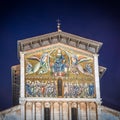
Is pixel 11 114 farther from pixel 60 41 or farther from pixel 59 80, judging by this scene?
pixel 60 41

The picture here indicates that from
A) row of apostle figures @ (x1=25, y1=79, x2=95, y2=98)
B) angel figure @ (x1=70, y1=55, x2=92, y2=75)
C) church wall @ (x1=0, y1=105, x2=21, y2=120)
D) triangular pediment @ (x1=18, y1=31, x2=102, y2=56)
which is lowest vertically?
church wall @ (x1=0, y1=105, x2=21, y2=120)

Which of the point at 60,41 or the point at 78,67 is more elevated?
the point at 60,41

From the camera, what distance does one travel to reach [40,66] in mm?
23719

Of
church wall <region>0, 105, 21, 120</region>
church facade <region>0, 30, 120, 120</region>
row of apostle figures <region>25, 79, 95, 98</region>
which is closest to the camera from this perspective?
church wall <region>0, 105, 21, 120</region>

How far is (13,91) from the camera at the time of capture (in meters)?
29.0

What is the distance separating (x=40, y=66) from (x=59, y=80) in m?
1.60

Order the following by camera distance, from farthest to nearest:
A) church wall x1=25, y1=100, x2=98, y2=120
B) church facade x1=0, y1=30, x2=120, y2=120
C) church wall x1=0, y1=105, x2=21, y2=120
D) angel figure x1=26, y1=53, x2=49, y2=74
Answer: angel figure x1=26, y1=53, x2=49, y2=74
church facade x1=0, y1=30, x2=120, y2=120
church wall x1=25, y1=100, x2=98, y2=120
church wall x1=0, y1=105, x2=21, y2=120

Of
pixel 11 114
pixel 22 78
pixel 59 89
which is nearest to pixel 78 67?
pixel 59 89

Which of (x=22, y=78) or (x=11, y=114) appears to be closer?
(x=11, y=114)

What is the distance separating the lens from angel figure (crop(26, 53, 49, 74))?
23.5 m

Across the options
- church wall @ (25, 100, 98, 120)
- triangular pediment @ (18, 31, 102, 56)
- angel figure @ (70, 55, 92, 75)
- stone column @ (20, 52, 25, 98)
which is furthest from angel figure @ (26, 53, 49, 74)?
church wall @ (25, 100, 98, 120)

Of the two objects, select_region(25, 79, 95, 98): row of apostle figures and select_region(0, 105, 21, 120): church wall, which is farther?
select_region(25, 79, 95, 98): row of apostle figures

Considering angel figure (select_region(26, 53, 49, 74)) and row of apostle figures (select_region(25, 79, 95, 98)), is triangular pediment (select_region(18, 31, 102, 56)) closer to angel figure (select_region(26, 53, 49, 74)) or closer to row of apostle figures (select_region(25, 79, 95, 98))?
angel figure (select_region(26, 53, 49, 74))

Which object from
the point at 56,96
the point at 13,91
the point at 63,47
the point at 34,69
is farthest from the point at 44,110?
the point at 13,91
